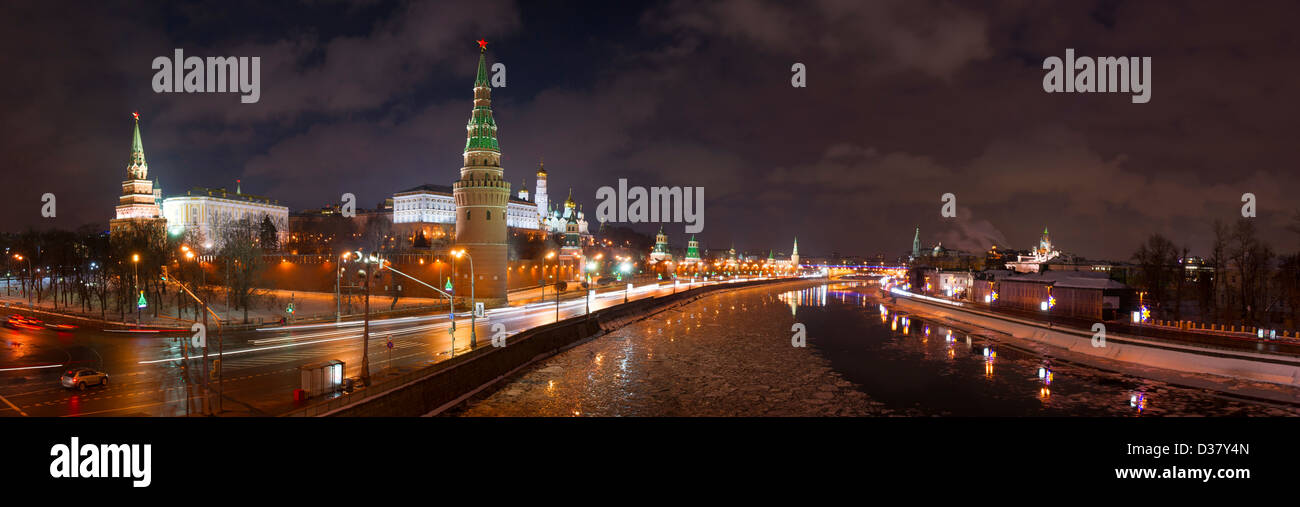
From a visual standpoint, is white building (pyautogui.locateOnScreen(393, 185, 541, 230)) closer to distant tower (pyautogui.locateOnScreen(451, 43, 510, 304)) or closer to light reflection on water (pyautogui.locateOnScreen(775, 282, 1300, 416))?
distant tower (pyautogui.locateOnScreen(451, 43, 510, 304))

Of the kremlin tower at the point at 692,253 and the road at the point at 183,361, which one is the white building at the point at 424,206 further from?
the road at the point at 183,361

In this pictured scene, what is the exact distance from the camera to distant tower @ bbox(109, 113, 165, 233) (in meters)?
112

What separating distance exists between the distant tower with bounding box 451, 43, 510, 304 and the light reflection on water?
33128 millimetres

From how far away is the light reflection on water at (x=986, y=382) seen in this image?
961 inches

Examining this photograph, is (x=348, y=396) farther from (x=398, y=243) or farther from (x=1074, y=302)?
(x=398, y=243)

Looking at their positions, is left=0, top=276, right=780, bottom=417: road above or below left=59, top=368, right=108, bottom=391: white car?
below

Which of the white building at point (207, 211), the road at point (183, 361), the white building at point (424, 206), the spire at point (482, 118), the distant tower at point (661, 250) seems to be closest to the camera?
the road at point (183, 361)

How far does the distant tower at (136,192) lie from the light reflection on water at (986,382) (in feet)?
415

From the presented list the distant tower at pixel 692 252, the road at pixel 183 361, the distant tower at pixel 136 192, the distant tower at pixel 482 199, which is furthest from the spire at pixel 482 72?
the distant tower at pixel 692 252

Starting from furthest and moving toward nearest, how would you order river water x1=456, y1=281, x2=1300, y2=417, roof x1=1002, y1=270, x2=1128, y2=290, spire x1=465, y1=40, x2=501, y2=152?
spire x1=465, y1=40, x2=501, y2=152 < roof x1=1002, y1=270, x2=1128, y2=290 < river water x1=456, y1=281, x2=1300, y2=417

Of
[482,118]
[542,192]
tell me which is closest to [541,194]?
[542,192]

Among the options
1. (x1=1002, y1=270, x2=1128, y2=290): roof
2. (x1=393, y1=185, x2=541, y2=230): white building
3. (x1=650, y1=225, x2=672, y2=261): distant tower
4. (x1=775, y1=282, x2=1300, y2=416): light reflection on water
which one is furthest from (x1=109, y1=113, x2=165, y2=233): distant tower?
(x1=1002, y1=270, x2=1128, y2=290): roof
